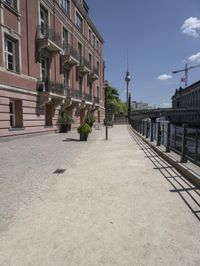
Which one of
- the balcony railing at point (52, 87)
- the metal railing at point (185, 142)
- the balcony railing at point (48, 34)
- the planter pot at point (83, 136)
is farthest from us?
the balcony railing at point (52, 87)

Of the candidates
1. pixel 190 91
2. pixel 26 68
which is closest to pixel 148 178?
pixel 26 68

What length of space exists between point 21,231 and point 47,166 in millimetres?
4128

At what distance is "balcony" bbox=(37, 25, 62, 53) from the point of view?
17.9 m

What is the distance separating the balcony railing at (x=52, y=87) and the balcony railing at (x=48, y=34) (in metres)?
3.58

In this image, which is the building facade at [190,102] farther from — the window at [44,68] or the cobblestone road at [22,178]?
the cobblestone road at [22,178]

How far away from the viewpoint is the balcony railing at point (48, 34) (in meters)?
18.1

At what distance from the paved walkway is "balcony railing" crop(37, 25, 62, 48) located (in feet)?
49.4

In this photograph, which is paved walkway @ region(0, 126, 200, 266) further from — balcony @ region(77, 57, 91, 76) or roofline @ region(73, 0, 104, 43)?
roofline @ region(73, 0, 104, 43)

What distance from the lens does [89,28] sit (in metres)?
33.4

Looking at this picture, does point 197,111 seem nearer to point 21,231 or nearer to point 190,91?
point 190,91

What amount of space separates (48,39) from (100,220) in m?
17.6

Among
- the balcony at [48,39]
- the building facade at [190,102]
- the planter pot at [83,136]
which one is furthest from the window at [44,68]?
the building facade at [190,102]

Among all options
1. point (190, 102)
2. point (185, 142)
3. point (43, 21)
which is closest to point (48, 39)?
point (43, 21)

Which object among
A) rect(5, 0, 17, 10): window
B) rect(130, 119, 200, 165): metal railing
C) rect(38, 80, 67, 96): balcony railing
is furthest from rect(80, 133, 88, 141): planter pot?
rect(5, 0, 17, 10): window
